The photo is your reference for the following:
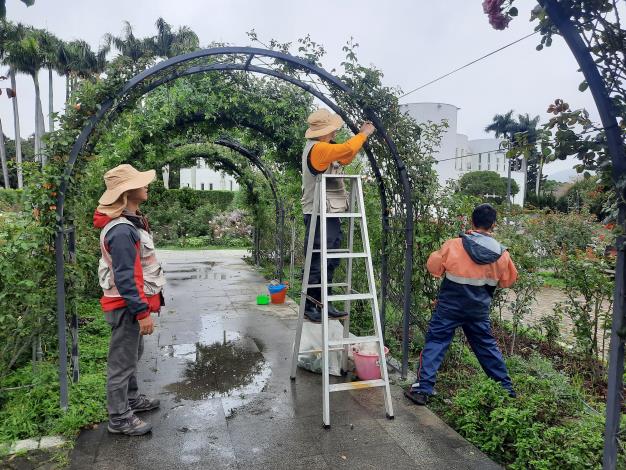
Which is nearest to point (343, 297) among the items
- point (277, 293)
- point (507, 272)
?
point (507, 272)

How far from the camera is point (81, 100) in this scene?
335cm

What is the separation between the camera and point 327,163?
3.75m

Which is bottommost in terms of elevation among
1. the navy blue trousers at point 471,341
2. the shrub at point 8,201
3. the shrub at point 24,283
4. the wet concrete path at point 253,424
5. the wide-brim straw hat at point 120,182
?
the wet concrete path at point 253,424

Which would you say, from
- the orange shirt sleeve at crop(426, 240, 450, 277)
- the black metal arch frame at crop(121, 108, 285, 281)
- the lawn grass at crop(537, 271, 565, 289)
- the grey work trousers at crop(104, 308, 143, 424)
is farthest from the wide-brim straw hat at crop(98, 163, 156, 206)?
the lawn grass at crop(537, 271, 565, 289)

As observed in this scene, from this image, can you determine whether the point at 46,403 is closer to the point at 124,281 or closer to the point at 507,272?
the point at 124,281

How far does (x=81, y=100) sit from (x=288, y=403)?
2.87 metres

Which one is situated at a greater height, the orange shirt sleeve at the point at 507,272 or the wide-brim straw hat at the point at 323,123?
the wide-brim straw hat at the point at 323,123

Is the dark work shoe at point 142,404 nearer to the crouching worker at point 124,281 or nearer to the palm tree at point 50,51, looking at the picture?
the crouching worker at point 124,281

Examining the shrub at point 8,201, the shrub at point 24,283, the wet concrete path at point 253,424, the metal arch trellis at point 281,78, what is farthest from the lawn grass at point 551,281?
the shrub at point 8,201

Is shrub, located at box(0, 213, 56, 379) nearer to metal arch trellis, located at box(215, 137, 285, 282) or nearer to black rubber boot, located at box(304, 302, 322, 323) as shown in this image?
black rubber boot, located at box(304, 302, 322, 323)

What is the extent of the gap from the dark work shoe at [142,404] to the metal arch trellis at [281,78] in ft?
1.64

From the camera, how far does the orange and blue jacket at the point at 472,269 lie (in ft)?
11.5

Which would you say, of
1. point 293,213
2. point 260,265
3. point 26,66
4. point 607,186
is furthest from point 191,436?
point 26,66

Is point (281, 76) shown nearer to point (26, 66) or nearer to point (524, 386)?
point (524, 386)
